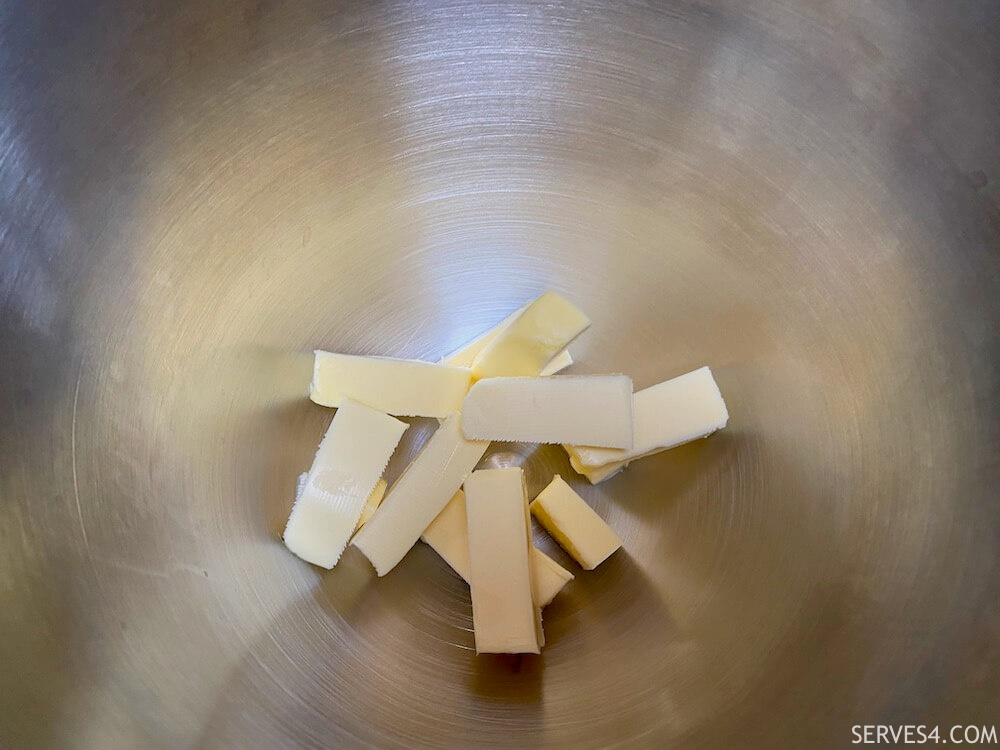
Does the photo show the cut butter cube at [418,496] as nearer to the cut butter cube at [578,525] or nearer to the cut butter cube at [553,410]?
the cut butter cube at [553,410]

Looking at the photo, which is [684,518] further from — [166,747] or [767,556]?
[166,747]

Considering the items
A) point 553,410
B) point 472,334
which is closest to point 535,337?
point 553,410

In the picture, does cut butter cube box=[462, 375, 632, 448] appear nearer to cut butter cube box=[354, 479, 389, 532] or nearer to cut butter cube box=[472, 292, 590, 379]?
cut butter cube box=[472, 292, 590, 379]

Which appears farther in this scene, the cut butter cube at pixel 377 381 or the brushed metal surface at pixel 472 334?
the cut butter cube at pixel 377 381

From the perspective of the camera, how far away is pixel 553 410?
1.23 meters

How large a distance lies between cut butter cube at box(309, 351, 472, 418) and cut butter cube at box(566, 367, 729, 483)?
284 millimetres

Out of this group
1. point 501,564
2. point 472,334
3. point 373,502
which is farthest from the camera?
point 472,334

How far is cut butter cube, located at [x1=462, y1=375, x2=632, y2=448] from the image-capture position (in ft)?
3.96

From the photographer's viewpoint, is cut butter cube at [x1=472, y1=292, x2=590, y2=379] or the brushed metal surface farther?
cut butter cube at [x1=472, y1=292, x2=590, y2=379]

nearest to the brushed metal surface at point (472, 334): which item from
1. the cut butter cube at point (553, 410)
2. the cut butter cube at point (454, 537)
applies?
the cut butter cube at point (454, 537)

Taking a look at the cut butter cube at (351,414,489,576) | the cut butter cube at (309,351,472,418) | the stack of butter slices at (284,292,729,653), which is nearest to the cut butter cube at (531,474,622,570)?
the stack of butter slices at (284,292,729,653)

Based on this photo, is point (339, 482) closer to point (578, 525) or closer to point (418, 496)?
point (418, 496)

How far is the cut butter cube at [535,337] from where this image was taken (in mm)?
1241

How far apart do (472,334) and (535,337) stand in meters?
0.24
